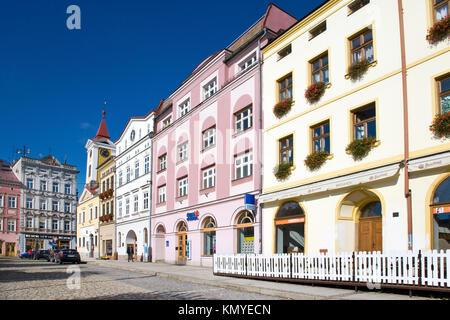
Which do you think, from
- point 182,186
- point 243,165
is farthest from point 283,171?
point 182,186

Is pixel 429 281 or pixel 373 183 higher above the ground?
pixel 373 183

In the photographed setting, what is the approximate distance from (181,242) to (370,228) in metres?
17.0

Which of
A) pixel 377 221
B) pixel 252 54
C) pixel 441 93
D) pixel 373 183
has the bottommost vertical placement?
pixel 377 221

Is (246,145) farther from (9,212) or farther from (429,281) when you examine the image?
(9,212)

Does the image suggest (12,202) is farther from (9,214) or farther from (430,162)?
(430,162)

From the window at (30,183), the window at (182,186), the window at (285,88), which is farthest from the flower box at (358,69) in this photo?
the window at (30,183)

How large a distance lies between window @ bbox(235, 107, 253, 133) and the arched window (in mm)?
6148

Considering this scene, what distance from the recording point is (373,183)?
50.0 ft

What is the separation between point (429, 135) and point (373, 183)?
2713 millimetres

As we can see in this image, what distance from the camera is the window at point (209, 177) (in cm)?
2628

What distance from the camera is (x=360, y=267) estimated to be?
12594mm
